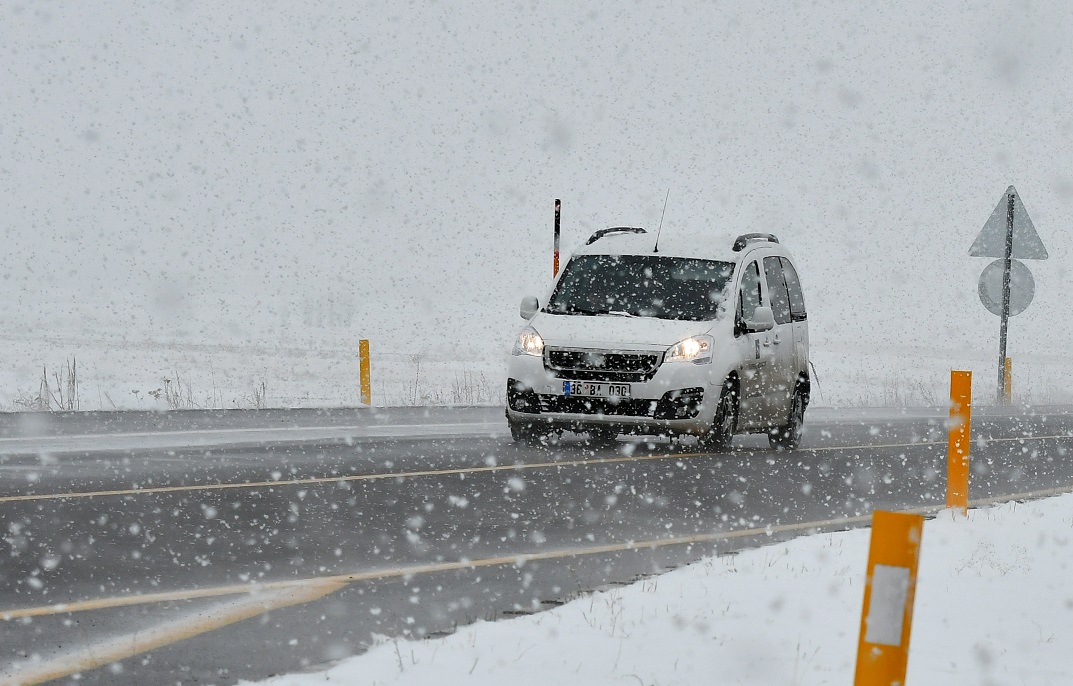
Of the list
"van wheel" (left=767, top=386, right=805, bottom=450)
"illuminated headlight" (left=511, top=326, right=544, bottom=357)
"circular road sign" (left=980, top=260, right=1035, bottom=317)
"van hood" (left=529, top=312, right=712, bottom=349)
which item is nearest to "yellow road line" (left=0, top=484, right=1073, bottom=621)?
"van hood" (left=529, top=312, right=712, bottom=349)

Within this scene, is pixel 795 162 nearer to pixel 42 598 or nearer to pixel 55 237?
pixel 55 237

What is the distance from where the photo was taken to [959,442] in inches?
403

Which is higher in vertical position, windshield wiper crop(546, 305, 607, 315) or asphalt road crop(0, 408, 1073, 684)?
windshield wiper crop(546, 305, 607, 315)

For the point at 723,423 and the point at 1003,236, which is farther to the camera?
the point at 1003,236

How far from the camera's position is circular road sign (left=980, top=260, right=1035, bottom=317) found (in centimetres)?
2709

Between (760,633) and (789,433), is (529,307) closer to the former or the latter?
(789,433)

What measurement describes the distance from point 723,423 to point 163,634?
8.75 meters

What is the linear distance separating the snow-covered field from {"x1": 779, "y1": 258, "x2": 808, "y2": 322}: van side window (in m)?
8.17

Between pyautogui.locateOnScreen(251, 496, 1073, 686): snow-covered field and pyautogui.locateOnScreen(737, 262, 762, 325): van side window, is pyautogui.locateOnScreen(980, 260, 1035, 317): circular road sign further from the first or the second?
pyautogui.locateOnScreen(251, 496, 1073, 686): snow-covered field

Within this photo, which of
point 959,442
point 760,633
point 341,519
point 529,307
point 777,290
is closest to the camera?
point 760,633

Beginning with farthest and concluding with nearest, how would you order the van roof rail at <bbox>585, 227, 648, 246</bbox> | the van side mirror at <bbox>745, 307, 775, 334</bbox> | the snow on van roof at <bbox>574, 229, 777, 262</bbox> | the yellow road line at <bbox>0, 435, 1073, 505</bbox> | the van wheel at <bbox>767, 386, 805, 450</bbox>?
1. the van roof rail at <bbox>585, 227, 648, 246</bbox>
2. the van wheel at <bbox>767, 386, 805, 450</bbox>
3. the snow on van roof at <bbox>574, 229, 777, 262</bbox>
4. the van side mirror at <bbox>745, 307, 775, 334</bbox>
5. the yellow road line at <bbox>0, 435, 1073, 505</bbox>

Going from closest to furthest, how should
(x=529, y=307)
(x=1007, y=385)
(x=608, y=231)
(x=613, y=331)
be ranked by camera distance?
(x=613, y=331) < (x=529, y=307) < (x=608, y=231) < (x=1007, y=385)

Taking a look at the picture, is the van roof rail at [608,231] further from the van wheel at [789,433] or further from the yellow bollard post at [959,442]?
the yellow bollard post at [959,442]

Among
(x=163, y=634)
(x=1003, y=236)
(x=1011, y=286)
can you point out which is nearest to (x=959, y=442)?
(x=163, y=634)
